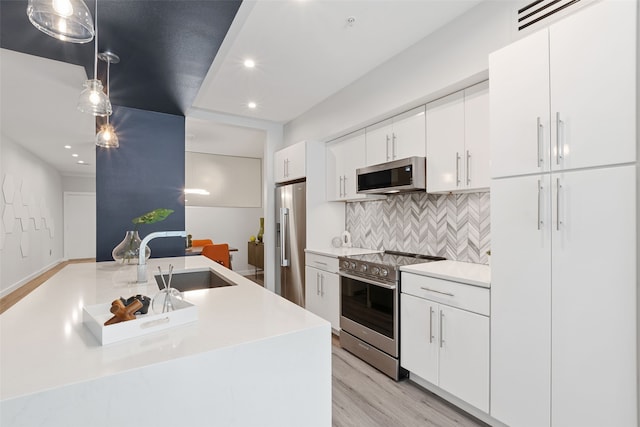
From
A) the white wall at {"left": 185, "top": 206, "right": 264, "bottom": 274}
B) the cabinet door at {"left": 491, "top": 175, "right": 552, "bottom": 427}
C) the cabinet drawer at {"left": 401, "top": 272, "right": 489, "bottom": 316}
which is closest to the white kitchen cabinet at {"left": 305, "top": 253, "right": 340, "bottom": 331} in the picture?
the cabinet drawer at {"left": 401, "top": 272, "right": 489, "bottom": 316}

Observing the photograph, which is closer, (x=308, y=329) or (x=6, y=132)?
(x=308, y=329)

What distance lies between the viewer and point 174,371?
779mm

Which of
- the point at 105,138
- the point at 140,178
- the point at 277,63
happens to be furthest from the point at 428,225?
the point at 140,178

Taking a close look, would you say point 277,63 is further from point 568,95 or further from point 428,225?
point 568,95

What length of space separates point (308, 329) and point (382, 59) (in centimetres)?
248

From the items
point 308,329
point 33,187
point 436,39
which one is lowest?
point 308,329

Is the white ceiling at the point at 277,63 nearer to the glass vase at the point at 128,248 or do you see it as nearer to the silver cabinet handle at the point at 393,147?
the silver cabinet handle at the point at 393,147

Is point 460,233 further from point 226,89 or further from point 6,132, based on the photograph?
point 6,132

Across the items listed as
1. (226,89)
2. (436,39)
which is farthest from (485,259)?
(226,89)

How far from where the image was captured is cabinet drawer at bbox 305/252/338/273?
3167mm

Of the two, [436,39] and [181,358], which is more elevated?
[436,39]

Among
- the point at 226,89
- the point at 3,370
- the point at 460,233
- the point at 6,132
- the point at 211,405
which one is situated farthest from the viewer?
the point at 6,132

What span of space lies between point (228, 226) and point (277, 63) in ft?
17.1

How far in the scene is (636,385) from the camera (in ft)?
4.14
